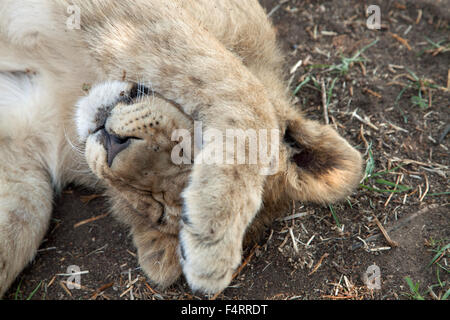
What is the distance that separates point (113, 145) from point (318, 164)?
1114mm

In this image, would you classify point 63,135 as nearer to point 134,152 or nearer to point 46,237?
point 46,237

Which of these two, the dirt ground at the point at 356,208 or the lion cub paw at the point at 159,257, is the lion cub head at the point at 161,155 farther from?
the dirt ground at the point at 356,208

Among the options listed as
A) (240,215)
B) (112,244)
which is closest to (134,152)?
(240,215)

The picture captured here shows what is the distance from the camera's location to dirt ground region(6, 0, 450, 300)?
268 centimetres

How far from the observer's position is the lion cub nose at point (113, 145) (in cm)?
231

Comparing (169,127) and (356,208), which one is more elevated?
(169,127)

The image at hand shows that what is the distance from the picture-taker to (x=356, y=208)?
297 centimetres
